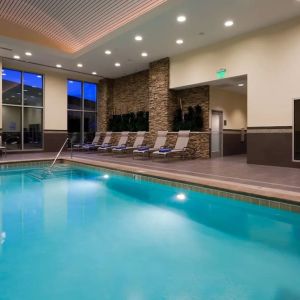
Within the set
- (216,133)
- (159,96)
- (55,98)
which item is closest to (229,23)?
(159,96)

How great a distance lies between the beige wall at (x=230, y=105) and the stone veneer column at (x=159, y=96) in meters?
1.63

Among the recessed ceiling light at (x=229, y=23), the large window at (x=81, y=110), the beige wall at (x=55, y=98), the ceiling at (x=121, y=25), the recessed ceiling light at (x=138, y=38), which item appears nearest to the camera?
the ceiling at (x=121, y=25)

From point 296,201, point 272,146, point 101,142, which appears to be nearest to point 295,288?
point 296,201

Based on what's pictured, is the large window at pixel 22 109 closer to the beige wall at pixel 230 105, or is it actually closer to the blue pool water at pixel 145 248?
the blue pool water at pixel 145 248

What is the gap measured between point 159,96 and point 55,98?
5.15 m

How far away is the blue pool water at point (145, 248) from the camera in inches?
82.0

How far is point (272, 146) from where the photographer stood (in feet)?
23.4

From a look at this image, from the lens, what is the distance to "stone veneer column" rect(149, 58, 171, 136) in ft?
32.2

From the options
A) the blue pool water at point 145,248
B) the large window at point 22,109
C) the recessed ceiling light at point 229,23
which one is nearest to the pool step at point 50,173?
the blue pool water at point 145,248

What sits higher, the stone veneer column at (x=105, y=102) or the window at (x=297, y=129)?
the stone veneer column at (x=105, y=102)

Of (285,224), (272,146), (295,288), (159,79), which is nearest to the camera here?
(295,288)

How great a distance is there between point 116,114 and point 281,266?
37.6ft

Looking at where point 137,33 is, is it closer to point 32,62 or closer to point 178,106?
point 178,106

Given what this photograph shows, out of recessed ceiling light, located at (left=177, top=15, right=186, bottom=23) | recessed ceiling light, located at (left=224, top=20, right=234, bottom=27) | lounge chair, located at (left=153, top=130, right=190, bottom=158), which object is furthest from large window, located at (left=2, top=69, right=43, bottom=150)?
recessed ceiling light, located at (left=224, top=20, right=234, bottom=27)
